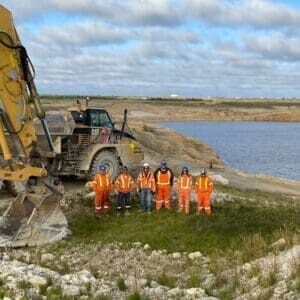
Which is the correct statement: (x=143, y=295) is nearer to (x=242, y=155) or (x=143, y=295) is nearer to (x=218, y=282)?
(x=218, y=282)

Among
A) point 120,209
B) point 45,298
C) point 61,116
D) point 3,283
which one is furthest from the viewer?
point 61,116

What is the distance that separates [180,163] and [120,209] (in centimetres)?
1631

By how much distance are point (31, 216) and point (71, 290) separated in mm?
4133

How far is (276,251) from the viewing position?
1154cm

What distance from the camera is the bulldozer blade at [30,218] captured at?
42.7ft

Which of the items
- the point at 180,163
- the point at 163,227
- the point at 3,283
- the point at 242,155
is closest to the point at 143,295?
the point at 3,283

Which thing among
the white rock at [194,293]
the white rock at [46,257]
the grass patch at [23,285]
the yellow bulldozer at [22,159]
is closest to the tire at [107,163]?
the yellow bulldozer at [22,159]

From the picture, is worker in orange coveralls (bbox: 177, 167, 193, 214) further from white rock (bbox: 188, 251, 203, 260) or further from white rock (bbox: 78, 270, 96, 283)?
white rock (bbox: 78, 270, 96, 283)

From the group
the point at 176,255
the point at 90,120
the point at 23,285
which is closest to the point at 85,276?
the point at 23,285

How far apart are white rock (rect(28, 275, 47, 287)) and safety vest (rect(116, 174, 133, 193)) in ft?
23.9

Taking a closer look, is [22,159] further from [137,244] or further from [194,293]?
[194,293]

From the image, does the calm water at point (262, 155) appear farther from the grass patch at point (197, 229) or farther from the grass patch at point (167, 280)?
the grass patch at point (167, 280)

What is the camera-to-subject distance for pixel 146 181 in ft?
55.7

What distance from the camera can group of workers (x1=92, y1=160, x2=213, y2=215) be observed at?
16.4 meters
